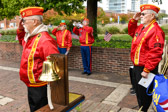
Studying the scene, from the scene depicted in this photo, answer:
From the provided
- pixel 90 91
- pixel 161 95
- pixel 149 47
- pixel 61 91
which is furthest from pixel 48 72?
pixel 90 91

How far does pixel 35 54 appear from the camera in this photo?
2.51 m

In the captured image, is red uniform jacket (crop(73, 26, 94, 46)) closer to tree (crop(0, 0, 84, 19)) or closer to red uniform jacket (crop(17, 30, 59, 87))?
tree (crop(0, 0, 84, 19))

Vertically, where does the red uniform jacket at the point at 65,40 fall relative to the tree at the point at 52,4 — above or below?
below

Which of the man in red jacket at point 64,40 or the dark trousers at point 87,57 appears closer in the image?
the dark trousers at point 87,57

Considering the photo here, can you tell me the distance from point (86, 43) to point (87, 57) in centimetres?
56

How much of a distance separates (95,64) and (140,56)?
437 cm

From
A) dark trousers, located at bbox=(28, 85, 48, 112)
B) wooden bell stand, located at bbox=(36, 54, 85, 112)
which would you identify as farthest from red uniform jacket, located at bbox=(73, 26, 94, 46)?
wooden bell stand, located at bbox=(36, 54, 85, 112)

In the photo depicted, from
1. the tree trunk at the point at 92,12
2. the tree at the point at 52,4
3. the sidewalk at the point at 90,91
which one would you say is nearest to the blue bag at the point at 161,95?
the sidewalk at the point at 90,91

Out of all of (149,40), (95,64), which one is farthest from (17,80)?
(149,40)

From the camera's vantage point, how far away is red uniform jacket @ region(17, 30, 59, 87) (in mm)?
2432

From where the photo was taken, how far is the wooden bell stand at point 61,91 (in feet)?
7.48

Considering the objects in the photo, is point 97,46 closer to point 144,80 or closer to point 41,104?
point 144,80

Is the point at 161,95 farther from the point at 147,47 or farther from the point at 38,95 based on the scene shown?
the point at 38,95

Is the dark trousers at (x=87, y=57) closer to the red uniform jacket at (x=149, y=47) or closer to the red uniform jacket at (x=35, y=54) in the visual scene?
the red uniform jacket at (x=149, y=47)
